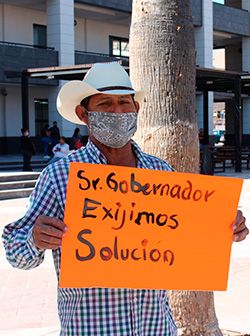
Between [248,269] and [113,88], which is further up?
[113,88]

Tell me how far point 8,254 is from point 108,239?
388mm

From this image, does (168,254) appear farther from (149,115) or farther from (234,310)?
(234,310)

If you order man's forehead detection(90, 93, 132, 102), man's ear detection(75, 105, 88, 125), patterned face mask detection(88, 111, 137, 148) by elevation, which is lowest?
patterned face mask detection(88, 111, 137, 148)

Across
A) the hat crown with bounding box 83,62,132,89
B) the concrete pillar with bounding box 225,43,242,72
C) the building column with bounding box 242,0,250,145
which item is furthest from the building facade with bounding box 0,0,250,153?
the hat crown with bounding box 83,62,132,89

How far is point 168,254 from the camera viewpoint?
2.55 meters

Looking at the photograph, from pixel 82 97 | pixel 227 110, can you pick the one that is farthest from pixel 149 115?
pixel 227 110

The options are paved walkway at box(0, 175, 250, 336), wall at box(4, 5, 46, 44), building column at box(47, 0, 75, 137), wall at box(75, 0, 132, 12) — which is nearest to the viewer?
paved walkway at box(0, 175, 250, 336)

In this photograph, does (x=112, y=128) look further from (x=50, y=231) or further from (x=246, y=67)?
(x=246, y=67)

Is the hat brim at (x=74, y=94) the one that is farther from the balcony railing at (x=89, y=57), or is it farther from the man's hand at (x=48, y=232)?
the balcony railing at (x=89, y=57)

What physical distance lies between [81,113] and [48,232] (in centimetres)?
65

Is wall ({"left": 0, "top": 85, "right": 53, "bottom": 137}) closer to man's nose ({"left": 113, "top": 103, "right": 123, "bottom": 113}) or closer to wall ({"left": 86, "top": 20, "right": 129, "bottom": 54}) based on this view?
wall ({"left": 86, "top": 20, "right": 129, "bottom": 54})

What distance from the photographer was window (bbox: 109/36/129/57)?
1347 inches

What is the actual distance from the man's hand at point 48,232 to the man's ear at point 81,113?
1.83ft

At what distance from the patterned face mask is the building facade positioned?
79.5ft
